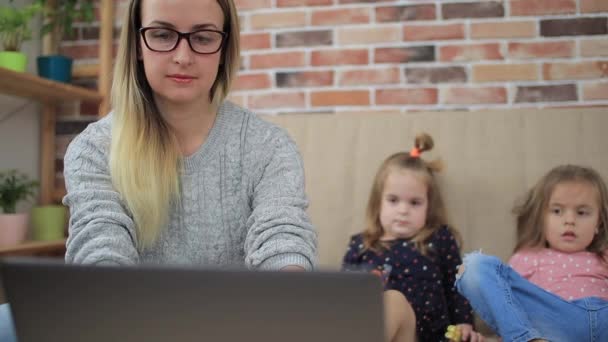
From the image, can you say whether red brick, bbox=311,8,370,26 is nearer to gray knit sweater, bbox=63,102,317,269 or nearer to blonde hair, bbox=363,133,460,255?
blonde hair, bbox=363,133,460,255

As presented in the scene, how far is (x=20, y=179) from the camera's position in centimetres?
230

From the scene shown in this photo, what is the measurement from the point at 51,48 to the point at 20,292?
6.91 feet

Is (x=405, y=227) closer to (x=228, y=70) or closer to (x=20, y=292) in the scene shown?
(x=228, y=70)

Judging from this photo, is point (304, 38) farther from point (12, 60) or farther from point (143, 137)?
point (143, 137)

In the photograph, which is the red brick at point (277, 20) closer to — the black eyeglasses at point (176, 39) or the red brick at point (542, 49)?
the red brick at point (542, 49)

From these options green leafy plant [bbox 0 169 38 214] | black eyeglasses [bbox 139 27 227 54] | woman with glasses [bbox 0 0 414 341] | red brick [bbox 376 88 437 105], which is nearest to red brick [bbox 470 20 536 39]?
red brick [bbox 376 88 437 105]

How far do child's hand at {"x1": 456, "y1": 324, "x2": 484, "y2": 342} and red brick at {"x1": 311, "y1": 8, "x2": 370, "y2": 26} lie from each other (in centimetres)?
118

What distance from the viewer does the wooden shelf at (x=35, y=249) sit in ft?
6.61

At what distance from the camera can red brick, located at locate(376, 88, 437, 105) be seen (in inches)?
86.7

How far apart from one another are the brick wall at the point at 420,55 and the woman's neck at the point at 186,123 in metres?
1.10

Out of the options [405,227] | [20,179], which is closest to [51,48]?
[20,179]

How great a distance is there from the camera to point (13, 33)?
208 cm

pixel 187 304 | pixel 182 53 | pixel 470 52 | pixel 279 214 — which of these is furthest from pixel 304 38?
pixel 187 304

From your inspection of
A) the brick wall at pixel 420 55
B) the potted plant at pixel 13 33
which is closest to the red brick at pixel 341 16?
the brick wall at pixel 420 55
